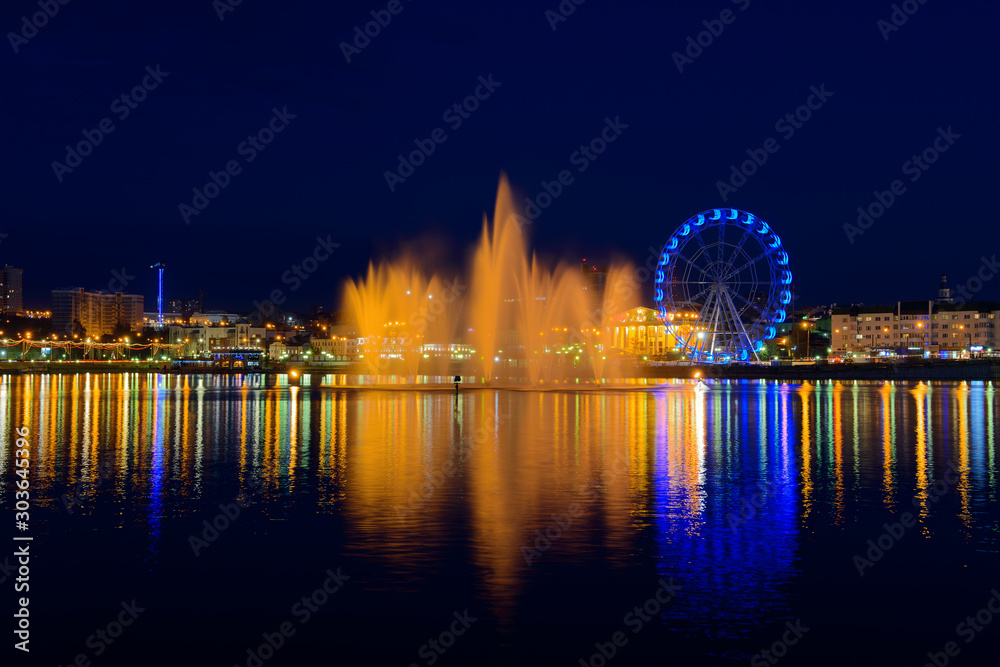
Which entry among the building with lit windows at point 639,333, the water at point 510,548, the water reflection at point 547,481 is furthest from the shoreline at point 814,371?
the water at point 510,548

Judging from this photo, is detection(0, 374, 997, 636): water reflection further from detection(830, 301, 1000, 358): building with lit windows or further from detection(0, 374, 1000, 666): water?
detection(830, 301, 1000, 358): building with lit windows

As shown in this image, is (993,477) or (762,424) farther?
(762,424)

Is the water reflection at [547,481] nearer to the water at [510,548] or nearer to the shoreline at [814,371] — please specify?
the water at [510,548]

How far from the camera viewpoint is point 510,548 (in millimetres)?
15125

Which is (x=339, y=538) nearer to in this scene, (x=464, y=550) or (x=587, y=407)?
(x=464, y=550)

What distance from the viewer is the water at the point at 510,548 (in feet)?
36.3

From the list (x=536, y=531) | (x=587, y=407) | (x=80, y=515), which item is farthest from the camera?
(x=587, y=407)

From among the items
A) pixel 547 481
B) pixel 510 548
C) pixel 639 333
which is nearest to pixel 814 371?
pixel 639 333

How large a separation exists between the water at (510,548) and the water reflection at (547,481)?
0.09 metres

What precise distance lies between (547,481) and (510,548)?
684cm

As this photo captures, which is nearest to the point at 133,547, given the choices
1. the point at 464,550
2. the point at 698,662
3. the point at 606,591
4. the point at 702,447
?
the point at 464,550

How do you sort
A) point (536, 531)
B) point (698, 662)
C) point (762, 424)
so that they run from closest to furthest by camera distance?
point (698, 662) → point (536, 531) → point (762, 424)

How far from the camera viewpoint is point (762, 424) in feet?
127

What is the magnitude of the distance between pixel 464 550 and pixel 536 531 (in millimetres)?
1774
